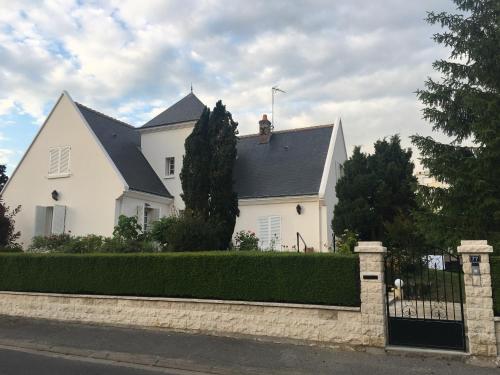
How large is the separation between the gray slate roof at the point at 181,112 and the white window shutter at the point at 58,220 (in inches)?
256

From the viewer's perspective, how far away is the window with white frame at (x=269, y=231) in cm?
1953

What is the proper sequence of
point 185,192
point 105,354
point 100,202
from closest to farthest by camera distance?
point 105,354 < point 185,192 < point 100,202

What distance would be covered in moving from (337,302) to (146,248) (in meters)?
7.15

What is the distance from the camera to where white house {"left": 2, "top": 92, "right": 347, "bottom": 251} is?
19062mm

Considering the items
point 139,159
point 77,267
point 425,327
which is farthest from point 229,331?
point 139,159

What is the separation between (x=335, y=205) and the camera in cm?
1944

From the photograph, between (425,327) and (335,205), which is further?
(335,205)

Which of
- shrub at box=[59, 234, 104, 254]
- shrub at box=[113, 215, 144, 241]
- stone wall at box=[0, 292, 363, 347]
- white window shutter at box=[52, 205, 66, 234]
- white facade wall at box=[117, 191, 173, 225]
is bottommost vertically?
stone wall at box=[0, 292, 363, 347]

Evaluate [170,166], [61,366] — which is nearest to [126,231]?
[170,166]

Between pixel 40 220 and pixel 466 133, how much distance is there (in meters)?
17.7

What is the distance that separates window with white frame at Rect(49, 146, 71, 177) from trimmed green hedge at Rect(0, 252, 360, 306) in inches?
335

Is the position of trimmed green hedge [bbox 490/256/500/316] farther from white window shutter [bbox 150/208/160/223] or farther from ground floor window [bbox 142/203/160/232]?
white window shutter [bbox 150/208/160/223]

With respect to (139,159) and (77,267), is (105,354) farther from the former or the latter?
(139,159)

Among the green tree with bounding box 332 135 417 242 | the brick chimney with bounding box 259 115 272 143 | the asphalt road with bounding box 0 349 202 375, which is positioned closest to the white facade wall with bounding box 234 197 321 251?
the green tree with bounding box 332 135 417 242
